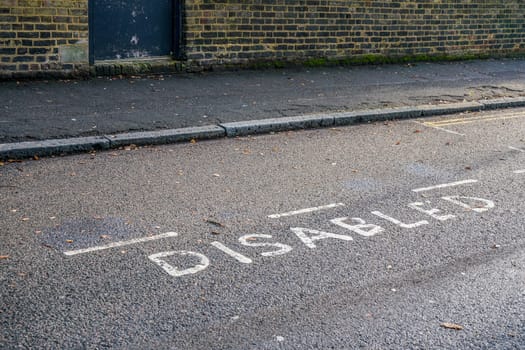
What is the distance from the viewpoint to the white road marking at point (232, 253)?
219 inches

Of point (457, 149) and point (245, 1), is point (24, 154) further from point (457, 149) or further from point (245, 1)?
point (245, 1)

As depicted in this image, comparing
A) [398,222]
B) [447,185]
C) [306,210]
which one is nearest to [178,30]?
[447,185]

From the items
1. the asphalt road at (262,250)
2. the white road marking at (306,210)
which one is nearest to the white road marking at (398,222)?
the asphalt road at (262,250)

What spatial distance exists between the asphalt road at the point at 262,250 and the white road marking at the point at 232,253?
0.07ft

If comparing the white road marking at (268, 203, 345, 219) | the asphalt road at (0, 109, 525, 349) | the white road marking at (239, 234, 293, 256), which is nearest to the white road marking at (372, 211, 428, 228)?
the asphalt road at (0, 109, 525, 349)

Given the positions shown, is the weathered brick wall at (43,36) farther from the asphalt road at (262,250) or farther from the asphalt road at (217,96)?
the asphalt road at (262,250)

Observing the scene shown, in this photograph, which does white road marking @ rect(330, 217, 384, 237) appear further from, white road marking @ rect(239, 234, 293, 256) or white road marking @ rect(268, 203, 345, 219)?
white road marking @ rect(239, 234, 293, 256)

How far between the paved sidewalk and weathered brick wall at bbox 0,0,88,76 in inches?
15.2

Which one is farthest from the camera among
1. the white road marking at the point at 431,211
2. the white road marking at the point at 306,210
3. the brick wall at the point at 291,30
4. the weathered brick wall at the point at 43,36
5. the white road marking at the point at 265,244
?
the brick wall at the point at 291,30

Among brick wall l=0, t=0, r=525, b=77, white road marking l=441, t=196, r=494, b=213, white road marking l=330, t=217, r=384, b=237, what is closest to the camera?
white road marking l=330, t=217, r=384, b=237

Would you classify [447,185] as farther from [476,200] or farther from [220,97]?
Result: [220,97]

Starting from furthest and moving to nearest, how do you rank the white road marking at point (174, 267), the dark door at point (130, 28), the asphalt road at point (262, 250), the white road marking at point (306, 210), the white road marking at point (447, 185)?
the dark door at point (130, 28), the white road marking at point (447, 185), the white road marking at point (306, 210), the white road marking at point (174, 267), the asphalt road at point (262, 250)

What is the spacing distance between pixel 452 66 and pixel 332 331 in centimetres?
1347

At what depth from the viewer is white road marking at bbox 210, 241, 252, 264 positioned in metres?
5.56
